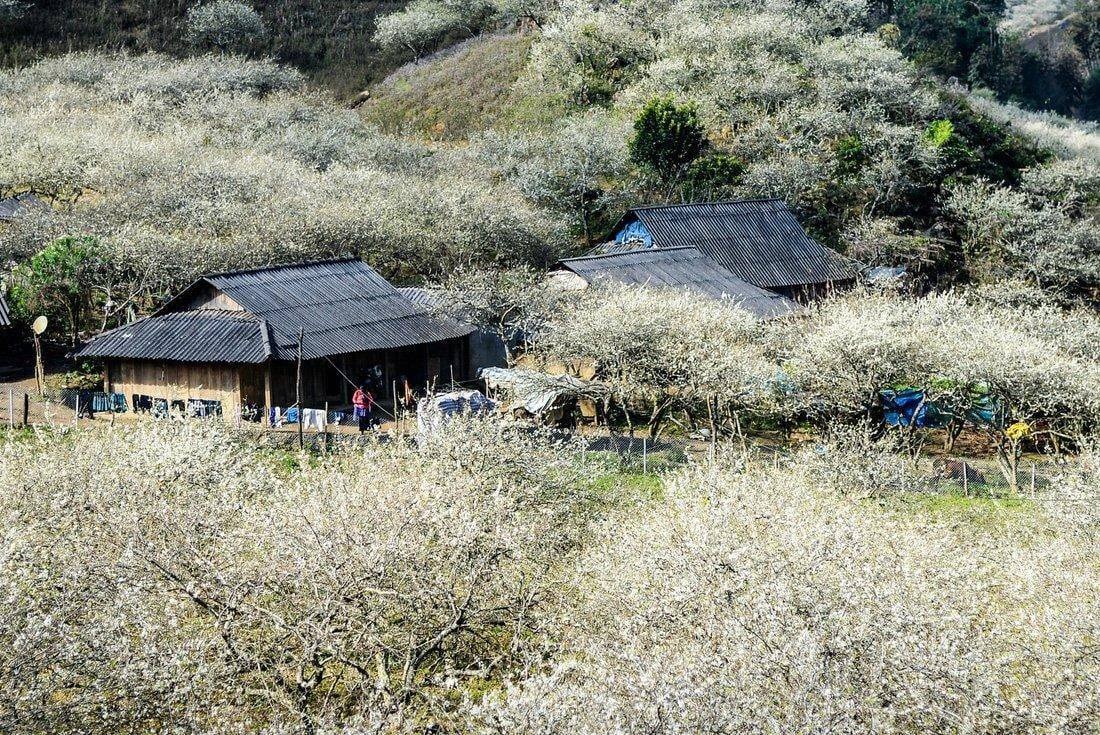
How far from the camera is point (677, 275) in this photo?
4069cm

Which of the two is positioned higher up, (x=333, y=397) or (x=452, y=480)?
(x=452, y=480)

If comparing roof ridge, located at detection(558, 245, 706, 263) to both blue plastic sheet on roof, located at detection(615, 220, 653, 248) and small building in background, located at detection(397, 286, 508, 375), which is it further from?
small building in background, located at detection(397, 286, 508, 375)

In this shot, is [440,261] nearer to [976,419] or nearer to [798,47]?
[976,419]

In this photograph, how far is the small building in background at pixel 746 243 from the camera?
4531 cm

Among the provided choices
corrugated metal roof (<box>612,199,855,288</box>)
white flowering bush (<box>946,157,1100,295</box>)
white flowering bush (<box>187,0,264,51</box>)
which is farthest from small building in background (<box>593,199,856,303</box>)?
white flowering bush (<box>187,0,264,51</box>)

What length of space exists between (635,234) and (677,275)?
592cm

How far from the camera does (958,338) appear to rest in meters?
30.4

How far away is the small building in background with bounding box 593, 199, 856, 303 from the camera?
4531cm

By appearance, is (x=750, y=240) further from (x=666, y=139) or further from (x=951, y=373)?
(x=951, y=373)

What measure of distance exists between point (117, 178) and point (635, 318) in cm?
2436

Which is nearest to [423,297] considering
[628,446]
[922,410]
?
[628,446]

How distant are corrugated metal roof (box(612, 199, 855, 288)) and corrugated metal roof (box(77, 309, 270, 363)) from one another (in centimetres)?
1839

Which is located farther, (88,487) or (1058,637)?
(88,487)

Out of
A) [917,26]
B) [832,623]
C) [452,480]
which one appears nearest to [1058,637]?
[832,623]
